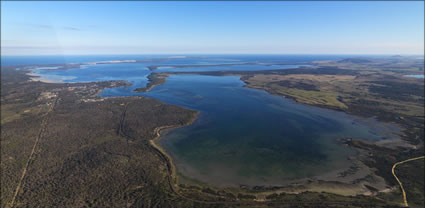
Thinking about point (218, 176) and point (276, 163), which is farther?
point (276, 163)

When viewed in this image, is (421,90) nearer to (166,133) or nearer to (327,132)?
(327,132)

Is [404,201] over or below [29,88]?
below

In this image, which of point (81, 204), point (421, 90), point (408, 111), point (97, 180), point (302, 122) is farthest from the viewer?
point (421, 90)

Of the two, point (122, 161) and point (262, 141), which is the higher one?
point (122, 161)

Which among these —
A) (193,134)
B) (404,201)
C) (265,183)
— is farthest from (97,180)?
(404,201)

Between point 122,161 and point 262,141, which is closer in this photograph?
point 122,161

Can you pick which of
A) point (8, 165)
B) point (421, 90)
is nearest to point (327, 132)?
point (8, 165)

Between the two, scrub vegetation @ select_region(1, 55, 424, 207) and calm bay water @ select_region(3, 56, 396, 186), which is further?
calm bay water @ select_region(3, 56, 396, 186)

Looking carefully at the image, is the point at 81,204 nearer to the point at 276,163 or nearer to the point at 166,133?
the point at 166,133

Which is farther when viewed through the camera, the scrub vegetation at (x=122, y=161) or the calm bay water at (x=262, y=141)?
the calm bay water at (x=262, y=141)

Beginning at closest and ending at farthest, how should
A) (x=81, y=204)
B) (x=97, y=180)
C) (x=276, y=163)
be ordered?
1. (x=81, y=204)
2. (x=97, y=180)
3. (x=276, y=163)
